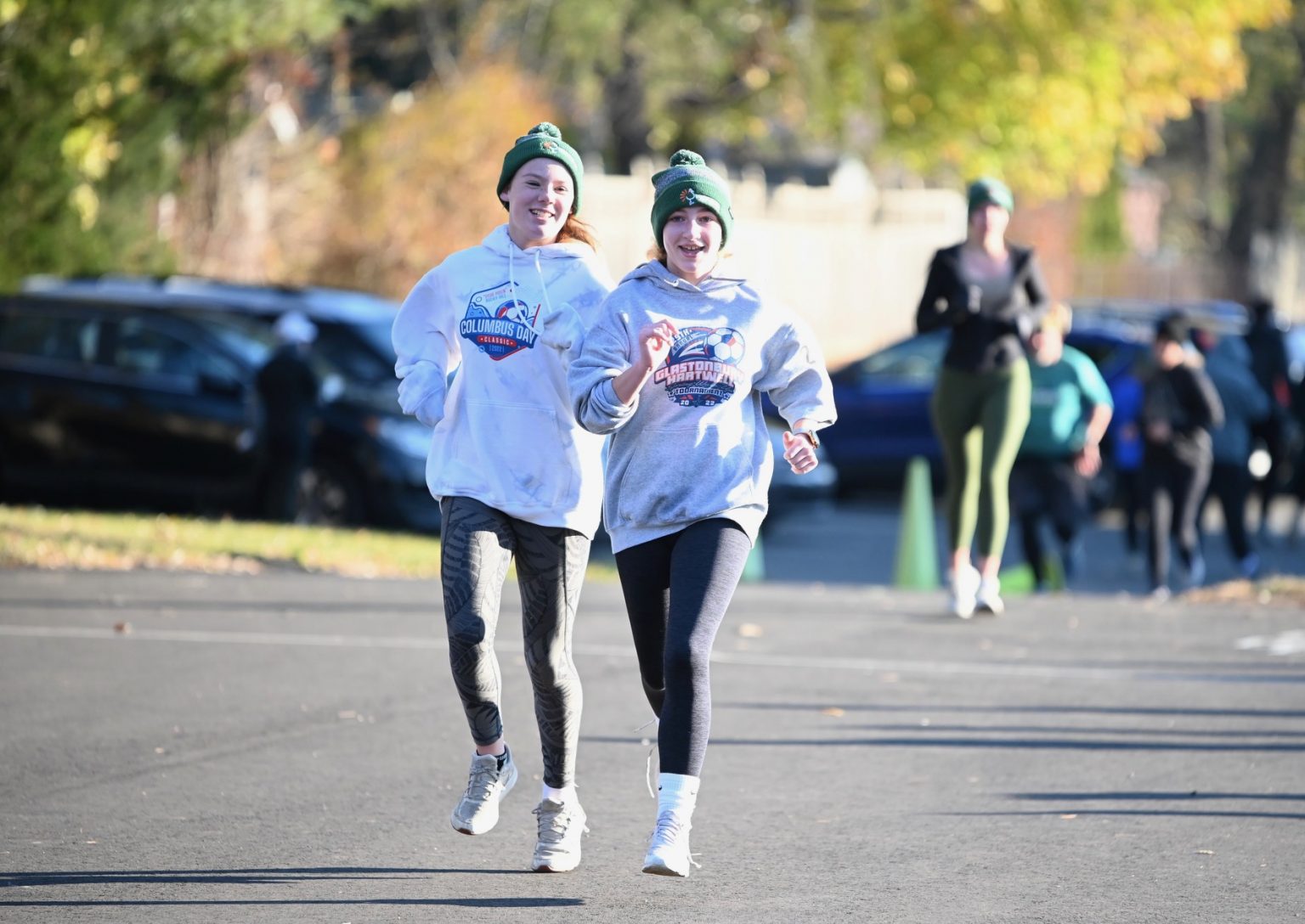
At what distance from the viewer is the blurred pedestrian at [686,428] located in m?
5.36

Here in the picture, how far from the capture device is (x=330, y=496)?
1573cm

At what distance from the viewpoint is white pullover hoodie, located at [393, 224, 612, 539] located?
5.63 metres

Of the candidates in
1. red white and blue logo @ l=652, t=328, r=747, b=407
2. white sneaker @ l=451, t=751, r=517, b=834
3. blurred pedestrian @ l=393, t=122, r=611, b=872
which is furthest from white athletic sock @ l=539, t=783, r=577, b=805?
red white and blue logo @ l=652, t=328, r=747, b=407

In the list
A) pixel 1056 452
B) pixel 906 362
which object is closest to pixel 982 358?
pixel 1056 452

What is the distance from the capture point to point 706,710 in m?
5.42

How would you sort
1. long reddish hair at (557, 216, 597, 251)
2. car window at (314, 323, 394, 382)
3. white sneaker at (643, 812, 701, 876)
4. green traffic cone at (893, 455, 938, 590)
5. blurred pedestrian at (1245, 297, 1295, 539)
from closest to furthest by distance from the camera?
white sneaker at (643, 812, 701, 876)
long reddish hair at (557, 216, 597, 251)
green traffic cone at (893, 455, 938, 590)
car window at (314, 323, 394, 382)
blurred pedestrian at (1245, 297, 1295, 539)

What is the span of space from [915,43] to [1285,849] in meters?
29.4

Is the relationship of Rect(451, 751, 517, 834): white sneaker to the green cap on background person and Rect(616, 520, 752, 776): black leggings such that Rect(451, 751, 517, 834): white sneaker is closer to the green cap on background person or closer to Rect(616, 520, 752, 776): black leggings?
Rect(616, 520, 752, 776): black leggings

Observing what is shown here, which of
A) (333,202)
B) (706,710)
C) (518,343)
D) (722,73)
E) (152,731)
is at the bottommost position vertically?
(152,731)

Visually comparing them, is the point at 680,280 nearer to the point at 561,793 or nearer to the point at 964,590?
the point at 561,793

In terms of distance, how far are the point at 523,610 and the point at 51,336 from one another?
1082cm

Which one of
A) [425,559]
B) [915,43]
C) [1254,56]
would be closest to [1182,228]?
[1254,56]

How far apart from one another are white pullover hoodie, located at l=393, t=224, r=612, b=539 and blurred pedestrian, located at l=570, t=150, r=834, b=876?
135mm

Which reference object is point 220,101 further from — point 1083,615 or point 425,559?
point 1083,615
